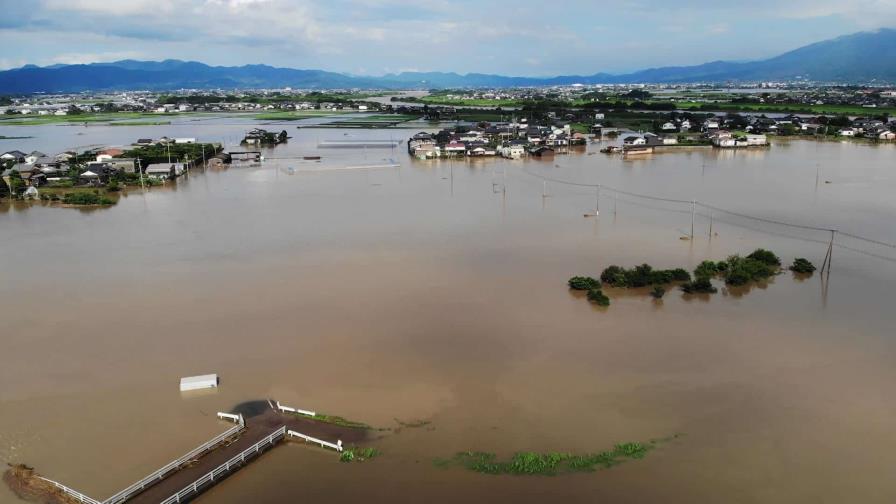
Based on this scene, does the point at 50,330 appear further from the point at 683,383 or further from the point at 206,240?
the point at 683,383

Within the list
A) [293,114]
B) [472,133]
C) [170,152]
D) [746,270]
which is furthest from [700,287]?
[293,114]

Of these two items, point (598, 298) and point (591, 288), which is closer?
point (598, 298)

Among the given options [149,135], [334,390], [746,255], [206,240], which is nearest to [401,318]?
[334,390]

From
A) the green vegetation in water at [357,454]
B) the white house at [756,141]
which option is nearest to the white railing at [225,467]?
the green vegetation in water at [357,454]

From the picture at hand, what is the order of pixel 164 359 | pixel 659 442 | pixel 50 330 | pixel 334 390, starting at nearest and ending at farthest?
pixel 659 442
pixel 334 390
pixel 164 359
pixel 50 330

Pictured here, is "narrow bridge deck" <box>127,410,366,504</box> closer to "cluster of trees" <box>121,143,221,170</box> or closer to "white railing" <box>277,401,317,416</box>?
"white railing" <box>277,401,317,416</box>

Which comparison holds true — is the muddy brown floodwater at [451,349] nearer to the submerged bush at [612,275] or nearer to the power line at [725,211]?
the power line at [725,211]


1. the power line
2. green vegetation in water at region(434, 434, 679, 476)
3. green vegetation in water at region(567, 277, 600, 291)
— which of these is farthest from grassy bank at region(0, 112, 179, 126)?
green vegetation in water at region(434, 434, 679, 476)

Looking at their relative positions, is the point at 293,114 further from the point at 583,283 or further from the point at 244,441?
the point at 244,441
